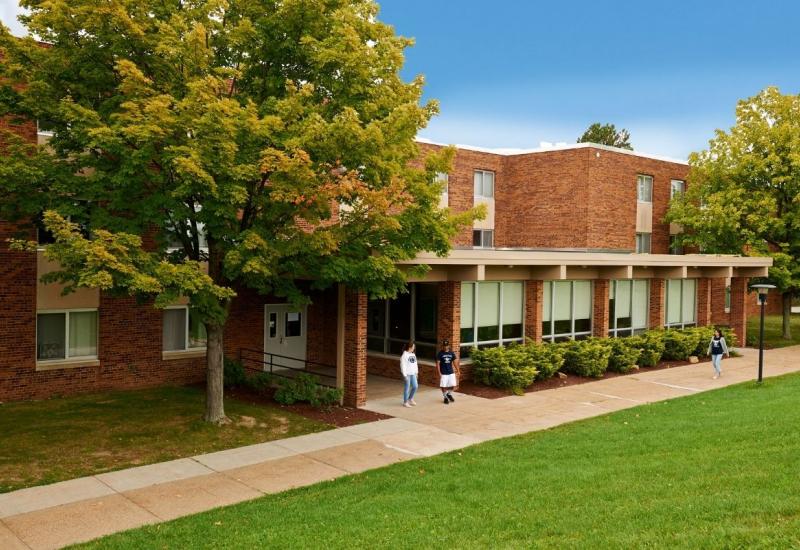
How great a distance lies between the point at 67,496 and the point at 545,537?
7.38m

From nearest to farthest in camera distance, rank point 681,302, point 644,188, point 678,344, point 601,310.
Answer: point 601,310, point 678,344, point 681,302, point 644,188

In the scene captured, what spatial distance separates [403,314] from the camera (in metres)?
21.8

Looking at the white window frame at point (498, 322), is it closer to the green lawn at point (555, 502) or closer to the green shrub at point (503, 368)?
the green shrub at point (503, 368)

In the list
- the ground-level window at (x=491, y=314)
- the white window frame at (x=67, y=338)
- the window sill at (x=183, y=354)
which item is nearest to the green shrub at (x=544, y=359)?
the ground-level window at (x=491, y=314)

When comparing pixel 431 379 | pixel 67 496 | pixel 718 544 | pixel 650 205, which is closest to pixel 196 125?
pixel 67 496

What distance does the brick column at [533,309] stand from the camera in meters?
21.8

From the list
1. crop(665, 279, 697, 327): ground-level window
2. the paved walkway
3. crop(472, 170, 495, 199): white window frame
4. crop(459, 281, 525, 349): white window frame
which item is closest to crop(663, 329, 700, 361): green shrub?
crop(665, 279, 697, 327): ground-level window

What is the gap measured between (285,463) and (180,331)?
905cm

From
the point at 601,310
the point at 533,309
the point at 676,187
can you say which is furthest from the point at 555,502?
the point at 676,187

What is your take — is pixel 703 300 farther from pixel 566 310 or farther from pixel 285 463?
pixel 285 463

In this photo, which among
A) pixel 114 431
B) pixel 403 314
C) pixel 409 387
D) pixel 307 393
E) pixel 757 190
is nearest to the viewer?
pixel 114 431

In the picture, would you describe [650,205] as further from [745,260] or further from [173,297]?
[173,297]

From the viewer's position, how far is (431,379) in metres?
20.4

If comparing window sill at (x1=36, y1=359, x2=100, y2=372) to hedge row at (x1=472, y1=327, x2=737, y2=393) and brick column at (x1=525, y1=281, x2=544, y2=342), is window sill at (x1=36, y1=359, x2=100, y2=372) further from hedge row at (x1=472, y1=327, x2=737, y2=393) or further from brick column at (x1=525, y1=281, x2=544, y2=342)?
brick column at (x1=525, y1=281, x2=544, y2=342)
